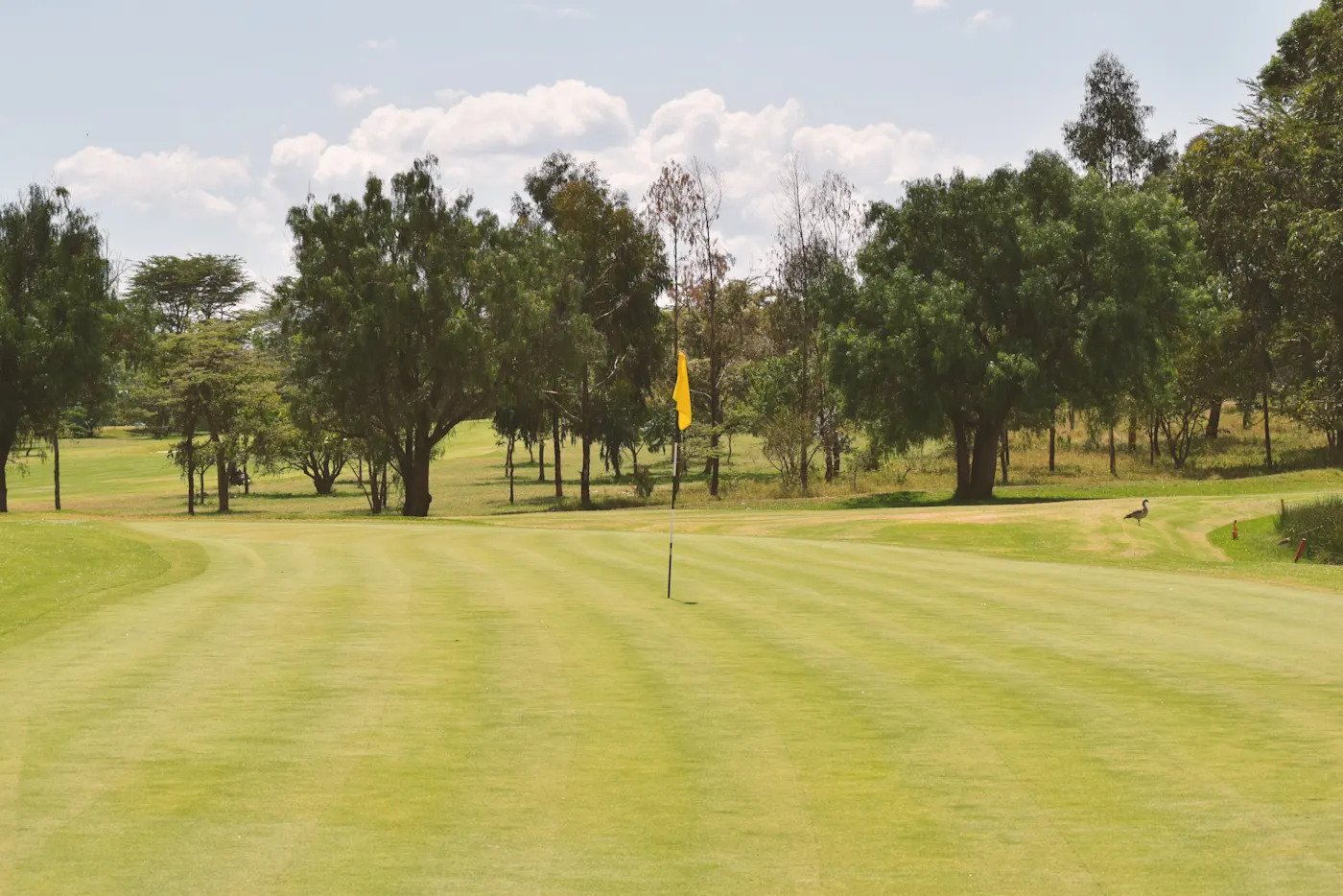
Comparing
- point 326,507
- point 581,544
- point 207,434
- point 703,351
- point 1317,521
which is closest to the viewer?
point 581,544

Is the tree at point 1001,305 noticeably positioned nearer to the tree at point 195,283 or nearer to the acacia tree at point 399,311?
the acacia tree at point 399,311

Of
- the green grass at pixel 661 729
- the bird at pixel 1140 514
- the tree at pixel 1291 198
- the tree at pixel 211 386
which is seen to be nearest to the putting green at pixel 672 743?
the green grass at pixel 661 729

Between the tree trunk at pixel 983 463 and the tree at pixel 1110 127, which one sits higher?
the tree at pixel 1110 127

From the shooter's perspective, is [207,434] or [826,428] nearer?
[826,428]

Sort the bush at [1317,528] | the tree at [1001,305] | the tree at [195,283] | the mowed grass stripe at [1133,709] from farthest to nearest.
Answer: the tree at [195,283], the tree at [1001,305], the bush at [1317,528], the mowed grass stripe at [1133,709]

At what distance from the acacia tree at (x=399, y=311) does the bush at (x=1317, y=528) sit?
30.0 m

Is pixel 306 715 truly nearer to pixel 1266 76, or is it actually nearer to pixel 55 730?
pixel 55 730

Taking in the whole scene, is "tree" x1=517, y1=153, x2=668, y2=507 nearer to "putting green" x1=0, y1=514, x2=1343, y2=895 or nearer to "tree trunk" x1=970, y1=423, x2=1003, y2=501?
"tree trunk" x1=970, y1=423, x2=1003, y2=501

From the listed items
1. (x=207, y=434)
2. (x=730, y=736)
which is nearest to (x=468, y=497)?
(x=207, y=434)

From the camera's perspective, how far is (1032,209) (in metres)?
52.5

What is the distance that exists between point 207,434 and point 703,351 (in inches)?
1306

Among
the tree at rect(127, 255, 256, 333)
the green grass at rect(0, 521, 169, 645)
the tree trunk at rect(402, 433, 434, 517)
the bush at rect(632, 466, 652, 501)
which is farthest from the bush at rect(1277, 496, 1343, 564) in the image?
the tree at rect(127, 255, 256, 333)

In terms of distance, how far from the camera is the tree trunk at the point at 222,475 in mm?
66438

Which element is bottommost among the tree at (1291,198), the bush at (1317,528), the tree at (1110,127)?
the bush at (1317,528)
